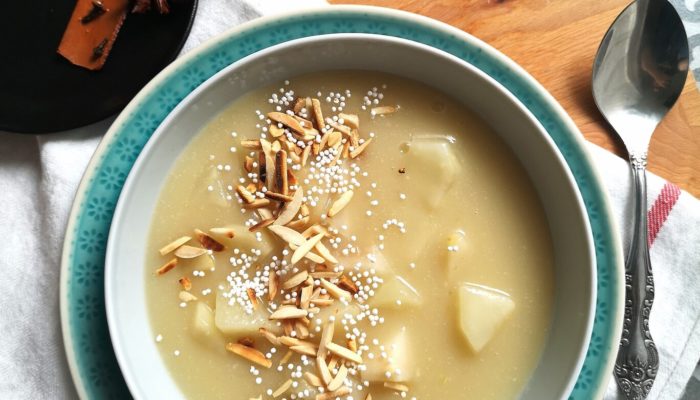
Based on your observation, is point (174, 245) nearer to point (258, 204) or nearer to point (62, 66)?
point (258, 204)

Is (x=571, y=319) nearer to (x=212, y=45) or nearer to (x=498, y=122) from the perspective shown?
(x=498, y=122)

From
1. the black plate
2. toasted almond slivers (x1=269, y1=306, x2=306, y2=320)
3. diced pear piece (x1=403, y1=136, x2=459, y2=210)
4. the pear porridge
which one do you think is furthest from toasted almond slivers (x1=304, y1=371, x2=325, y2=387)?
the black plate

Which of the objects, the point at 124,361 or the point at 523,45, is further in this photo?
the point at 523,45

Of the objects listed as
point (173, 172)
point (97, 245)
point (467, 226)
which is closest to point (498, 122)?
point (467, 226)

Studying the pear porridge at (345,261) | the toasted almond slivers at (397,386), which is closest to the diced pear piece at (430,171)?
the pear porridge at (345,261)

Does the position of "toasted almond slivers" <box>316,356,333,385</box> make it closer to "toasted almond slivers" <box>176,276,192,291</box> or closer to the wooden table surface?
"toasted almond slivers" <box>176,276,192,291</box>

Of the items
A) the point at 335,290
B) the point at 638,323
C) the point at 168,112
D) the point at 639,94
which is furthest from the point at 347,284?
the point at 639,94

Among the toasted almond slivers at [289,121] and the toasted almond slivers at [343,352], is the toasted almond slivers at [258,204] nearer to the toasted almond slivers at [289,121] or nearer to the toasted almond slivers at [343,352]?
the toasted almond slivers at [289,121]
